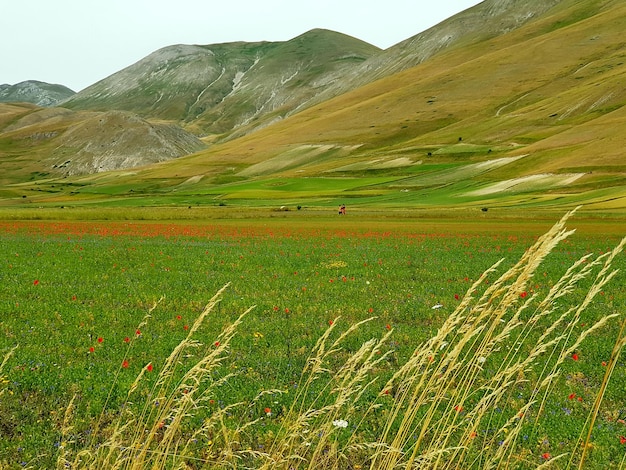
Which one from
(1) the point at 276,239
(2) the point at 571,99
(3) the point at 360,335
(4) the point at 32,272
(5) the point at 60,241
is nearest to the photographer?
(3) the point at 360,335

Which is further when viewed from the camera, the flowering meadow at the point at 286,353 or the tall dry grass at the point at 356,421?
the flowering meadow at the point at 286,353

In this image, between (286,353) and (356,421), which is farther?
(286,353)

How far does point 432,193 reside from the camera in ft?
348

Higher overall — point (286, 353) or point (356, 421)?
point (286, 353)

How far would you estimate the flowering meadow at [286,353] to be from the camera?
17.9ft

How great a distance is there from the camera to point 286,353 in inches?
466

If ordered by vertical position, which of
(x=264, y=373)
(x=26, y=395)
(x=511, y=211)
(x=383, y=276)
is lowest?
(x=511, y=211)

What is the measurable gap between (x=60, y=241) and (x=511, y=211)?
59.9 meters

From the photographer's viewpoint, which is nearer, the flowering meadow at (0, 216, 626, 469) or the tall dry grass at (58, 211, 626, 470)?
the tall dry grass at (58, 211, 626, 470)

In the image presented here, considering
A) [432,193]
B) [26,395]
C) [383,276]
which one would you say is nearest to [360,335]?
[26,395]

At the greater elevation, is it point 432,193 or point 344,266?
point 344,266

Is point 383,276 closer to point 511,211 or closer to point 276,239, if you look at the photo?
point 276,239

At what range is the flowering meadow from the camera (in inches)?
215

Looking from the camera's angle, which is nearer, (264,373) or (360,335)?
(264,373)
